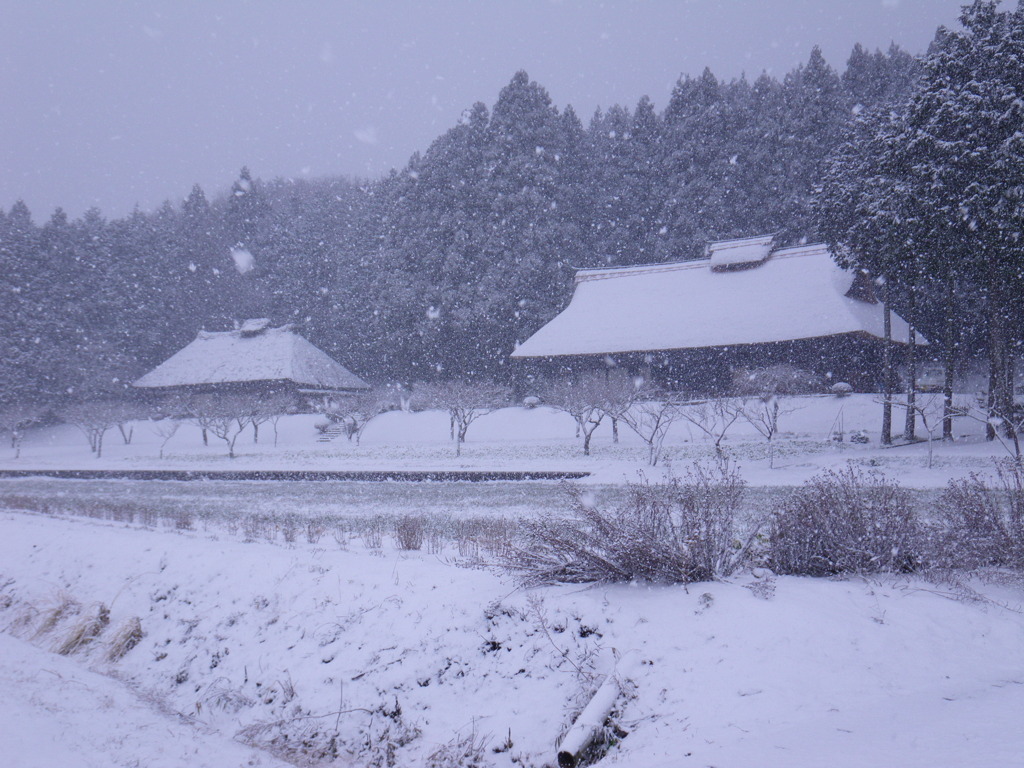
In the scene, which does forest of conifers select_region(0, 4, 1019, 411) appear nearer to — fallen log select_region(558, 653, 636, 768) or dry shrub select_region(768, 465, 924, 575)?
dry shrub select_region(768, 465, 924, 575)

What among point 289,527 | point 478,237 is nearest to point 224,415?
point 478,237

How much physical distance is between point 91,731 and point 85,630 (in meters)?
2.13

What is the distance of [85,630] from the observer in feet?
21.6

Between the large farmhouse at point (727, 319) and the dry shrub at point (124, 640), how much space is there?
21.2 meters

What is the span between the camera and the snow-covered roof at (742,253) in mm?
28203

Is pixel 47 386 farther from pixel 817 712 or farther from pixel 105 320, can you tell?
pixel 817 712

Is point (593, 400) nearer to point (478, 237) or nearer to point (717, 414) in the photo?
point (717, 414)

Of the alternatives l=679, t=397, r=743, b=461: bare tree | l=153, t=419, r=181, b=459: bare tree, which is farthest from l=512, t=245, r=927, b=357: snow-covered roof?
l=153, t=419, r=181, b=459: bare tree

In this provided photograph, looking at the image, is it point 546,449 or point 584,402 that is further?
point 546,449

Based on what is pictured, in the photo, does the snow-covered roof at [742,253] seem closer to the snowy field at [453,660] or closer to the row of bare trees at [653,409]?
the row of bare trees at [653,409]

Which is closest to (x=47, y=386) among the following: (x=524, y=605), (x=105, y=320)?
(x=105, y=320)

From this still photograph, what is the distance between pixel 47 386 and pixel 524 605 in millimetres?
42076

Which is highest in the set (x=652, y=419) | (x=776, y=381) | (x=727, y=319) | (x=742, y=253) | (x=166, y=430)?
(x=742, y=253)

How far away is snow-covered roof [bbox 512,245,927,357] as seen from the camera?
2384 centimetres
